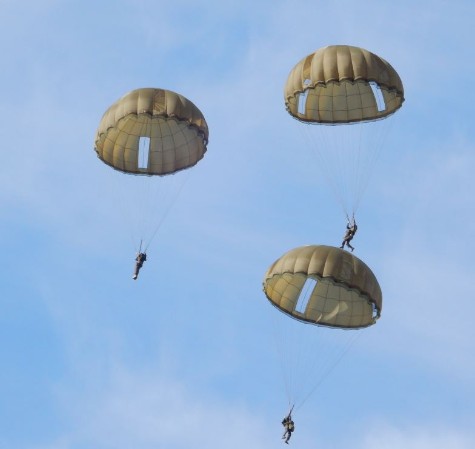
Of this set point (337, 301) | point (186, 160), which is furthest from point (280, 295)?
point (186, 160)

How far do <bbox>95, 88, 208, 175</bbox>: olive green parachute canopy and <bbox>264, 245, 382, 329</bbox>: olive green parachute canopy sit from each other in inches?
248

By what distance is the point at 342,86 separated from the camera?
212 ft

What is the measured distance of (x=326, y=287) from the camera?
6312cm

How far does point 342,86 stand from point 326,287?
311 inches

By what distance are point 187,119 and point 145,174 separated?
3.60m

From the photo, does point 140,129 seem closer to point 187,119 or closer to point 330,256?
point 187,119

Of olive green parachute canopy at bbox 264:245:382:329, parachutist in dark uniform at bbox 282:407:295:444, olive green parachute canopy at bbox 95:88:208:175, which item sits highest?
olive green parachute canopy at bbox 95:88:208:175

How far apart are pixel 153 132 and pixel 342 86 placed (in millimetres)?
7508

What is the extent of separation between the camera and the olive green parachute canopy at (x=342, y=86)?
6200 centimetres

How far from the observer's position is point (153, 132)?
212ft

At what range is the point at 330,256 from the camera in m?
60.1

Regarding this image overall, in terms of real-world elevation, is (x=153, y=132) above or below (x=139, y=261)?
above

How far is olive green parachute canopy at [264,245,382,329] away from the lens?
5988cm

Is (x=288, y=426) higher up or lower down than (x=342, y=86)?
lower down
